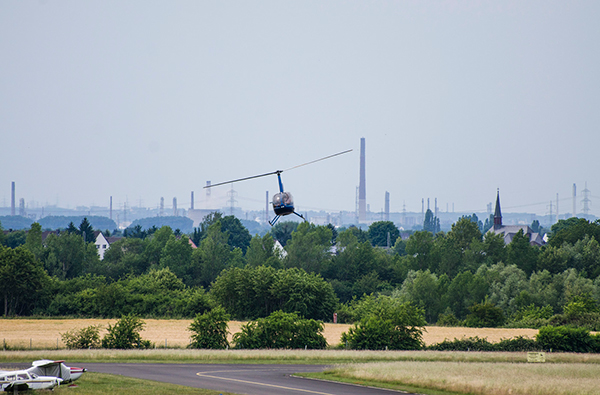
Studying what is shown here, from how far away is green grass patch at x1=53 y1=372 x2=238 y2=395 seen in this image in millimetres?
36250

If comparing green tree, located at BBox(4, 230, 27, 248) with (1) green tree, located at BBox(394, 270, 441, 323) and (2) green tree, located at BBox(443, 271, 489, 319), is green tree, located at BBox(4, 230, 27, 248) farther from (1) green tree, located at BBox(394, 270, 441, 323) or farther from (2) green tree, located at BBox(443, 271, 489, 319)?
(2) green tree, located at BBox(443, 271, 489, 319)

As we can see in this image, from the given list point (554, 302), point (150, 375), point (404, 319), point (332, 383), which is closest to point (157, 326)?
point (404, 319)

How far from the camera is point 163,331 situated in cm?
8581

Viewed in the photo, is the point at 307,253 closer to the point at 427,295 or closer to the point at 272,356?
the point at 427,295

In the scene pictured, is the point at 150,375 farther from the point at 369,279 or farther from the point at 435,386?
the point at 369,279

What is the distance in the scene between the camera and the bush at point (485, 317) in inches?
3922

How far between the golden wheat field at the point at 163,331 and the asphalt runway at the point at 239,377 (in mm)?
19164

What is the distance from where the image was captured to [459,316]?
4739 inches

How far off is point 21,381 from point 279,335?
31.6 metres

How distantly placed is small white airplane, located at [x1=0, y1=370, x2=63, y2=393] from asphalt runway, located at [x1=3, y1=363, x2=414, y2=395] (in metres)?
7.95

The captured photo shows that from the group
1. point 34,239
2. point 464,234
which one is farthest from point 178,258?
point 464,234

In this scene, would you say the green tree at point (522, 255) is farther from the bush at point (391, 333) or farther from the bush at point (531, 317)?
the bush at point (391, 333)

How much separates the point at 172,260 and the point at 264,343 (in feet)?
280

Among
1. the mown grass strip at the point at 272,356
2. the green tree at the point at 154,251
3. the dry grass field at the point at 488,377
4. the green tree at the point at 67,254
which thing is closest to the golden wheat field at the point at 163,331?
the mown grass strip at the point at 272,356
